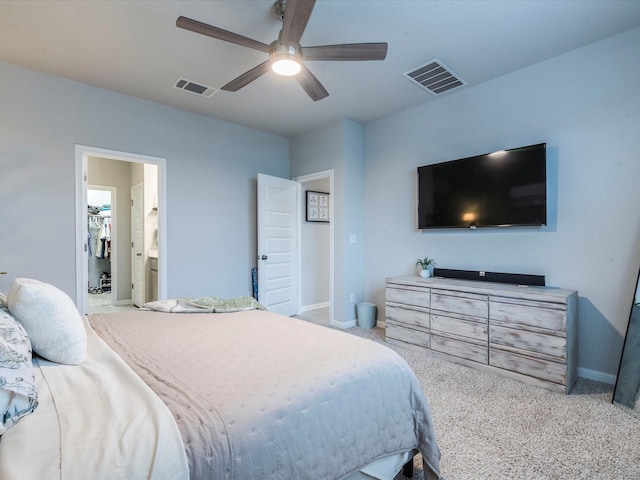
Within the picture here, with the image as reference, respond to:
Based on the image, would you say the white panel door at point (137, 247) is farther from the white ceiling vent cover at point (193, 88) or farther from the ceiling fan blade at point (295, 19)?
the ceiling fan blade at point (295, 19)

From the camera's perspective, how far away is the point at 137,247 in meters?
5.50

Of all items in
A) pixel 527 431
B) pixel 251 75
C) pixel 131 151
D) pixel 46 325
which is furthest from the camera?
pixel 131 151

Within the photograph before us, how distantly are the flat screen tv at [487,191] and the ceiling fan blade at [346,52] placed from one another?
65.2 inches

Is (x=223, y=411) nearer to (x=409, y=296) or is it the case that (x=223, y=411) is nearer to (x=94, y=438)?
(x=94, y=438)

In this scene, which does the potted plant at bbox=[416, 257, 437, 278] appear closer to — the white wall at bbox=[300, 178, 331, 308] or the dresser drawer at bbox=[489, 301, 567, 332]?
the dresser drawer at bbox=[489, 301, 567, 332]

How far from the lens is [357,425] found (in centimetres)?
121

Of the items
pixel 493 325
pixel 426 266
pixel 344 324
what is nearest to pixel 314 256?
pixel 344 324

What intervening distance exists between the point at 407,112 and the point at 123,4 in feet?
9.82

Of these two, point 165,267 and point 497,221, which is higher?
point 497,221

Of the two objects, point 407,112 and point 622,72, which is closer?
point 622,72

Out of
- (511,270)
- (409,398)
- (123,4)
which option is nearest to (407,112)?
(511,270)

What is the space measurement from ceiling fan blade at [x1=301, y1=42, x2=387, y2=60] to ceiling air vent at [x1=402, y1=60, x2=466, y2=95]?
1030mm

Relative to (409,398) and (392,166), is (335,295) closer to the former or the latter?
(392,166)

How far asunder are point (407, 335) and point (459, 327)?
608 millimetres
